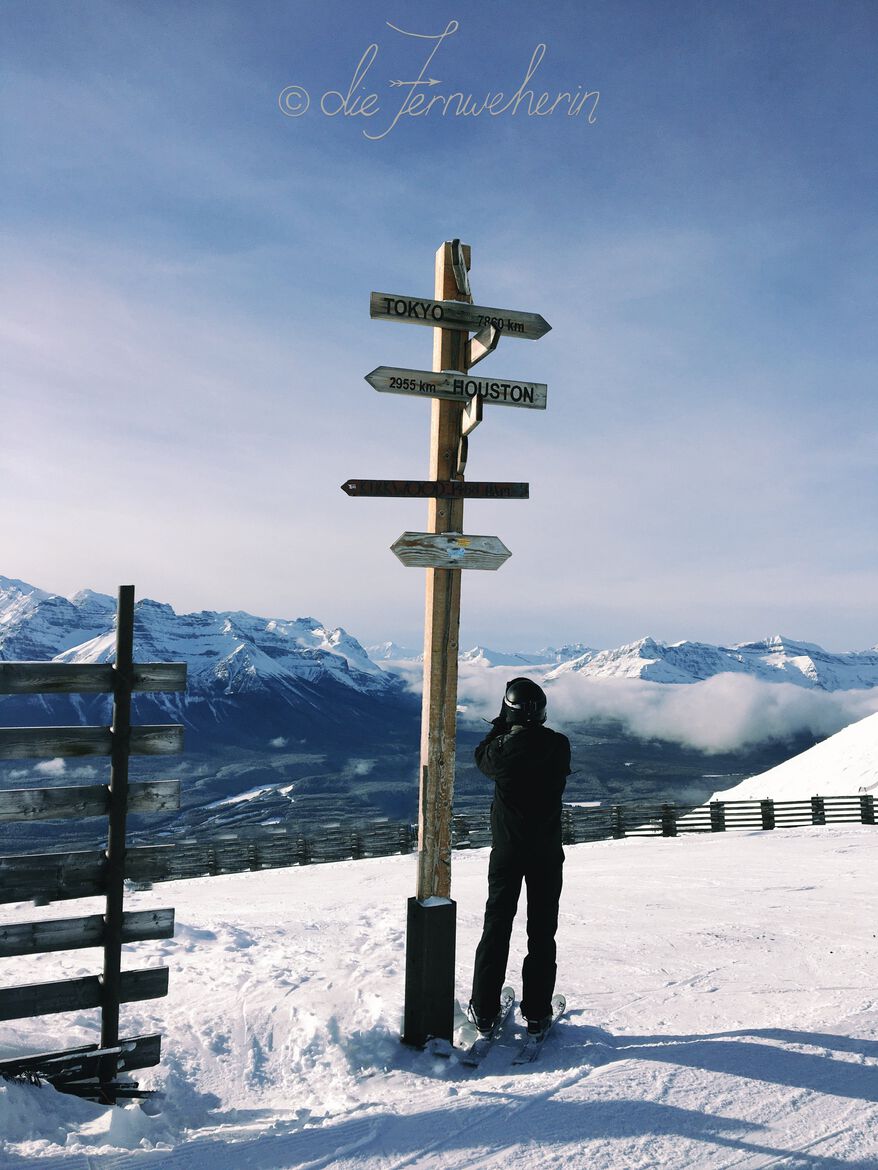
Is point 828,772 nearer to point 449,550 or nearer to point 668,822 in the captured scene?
point 668,822

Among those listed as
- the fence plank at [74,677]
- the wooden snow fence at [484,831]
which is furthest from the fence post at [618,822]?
the fence plank at [74,677]

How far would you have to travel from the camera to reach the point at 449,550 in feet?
16.5

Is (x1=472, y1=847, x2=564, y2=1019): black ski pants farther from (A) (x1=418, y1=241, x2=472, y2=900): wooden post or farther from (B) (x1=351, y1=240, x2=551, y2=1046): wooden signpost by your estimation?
(A) (x1=418, y1=241, x2=472, y2=900): wooden post

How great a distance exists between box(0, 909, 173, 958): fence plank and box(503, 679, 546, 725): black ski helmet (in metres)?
2.29

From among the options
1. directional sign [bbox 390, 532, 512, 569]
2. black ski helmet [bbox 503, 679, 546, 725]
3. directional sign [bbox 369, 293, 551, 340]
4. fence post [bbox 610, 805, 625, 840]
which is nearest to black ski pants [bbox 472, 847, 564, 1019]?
black ski helmet [bbox 503, 679, 546, 725]

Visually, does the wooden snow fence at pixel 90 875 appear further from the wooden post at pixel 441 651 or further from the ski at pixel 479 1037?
the ski at pixel 479 1037

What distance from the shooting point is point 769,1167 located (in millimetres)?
3150

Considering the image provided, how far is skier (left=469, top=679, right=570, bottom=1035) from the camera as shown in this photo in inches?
179

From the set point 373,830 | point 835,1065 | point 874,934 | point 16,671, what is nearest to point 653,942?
point 874,934

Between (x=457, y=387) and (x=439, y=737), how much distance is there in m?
2.22

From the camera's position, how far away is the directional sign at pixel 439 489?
16.1 ft

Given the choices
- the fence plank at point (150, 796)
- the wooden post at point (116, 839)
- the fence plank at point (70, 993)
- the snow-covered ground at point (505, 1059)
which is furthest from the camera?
the fence plank at point (150, 796)

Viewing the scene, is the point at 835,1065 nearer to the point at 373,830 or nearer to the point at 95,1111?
the point at 95,1111

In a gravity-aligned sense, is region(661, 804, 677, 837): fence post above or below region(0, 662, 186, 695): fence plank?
below
